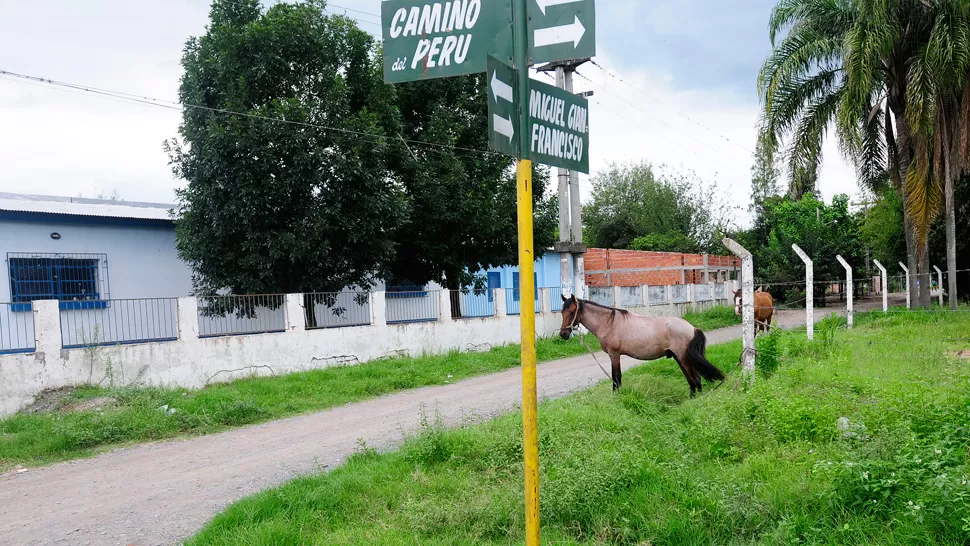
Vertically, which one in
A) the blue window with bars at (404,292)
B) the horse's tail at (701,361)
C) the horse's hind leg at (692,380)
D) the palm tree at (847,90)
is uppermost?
the palm tree at (847,90)

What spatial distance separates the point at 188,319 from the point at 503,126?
10851 mm

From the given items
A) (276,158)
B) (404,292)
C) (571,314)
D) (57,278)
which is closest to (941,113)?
(571,314)

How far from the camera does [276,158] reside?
13672 millimetres

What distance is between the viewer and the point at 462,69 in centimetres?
306

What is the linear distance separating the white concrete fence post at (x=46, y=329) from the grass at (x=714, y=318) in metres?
18.6

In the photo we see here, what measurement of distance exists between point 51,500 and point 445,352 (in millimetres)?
10577

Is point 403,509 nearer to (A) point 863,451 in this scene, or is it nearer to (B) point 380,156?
(A) point 863,451

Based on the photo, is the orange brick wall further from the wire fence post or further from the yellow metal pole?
the yellow metal pole

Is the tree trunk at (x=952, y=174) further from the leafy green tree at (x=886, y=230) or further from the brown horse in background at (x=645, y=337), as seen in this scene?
the brown horse in background at (x=645, y=337)

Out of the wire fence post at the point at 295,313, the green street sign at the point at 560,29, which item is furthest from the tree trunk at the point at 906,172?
the green street sign at the point at 560,29

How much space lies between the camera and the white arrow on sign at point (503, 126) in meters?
2.56

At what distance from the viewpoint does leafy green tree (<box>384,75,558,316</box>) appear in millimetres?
17453

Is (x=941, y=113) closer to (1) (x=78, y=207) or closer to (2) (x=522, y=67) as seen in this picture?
(2) (x=522, y=67)

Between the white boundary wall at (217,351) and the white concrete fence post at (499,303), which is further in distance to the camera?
the white concrete fence post at (499,303)
